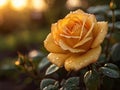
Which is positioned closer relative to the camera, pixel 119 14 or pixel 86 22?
pixel 86 22

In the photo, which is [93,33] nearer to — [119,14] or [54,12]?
[119,14]

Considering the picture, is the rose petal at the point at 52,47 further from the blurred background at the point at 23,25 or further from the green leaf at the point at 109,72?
the blurred background at the point at 23,25

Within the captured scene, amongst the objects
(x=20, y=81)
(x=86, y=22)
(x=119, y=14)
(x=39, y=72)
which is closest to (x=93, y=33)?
(x=86, y=22)

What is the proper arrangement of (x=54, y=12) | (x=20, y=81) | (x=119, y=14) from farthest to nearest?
(x=54, y=12) < (x=20, y=81) < (x=119, y=14)

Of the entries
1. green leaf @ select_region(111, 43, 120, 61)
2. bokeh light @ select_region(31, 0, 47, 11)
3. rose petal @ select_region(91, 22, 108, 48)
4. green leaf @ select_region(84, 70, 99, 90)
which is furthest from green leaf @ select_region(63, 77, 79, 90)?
bokeh light @ select_region(31, 0, 47, 11)

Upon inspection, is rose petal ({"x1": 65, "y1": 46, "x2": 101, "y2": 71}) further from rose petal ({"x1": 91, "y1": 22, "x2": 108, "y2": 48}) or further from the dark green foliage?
the dark green foliage

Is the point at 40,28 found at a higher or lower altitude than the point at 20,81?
higher
